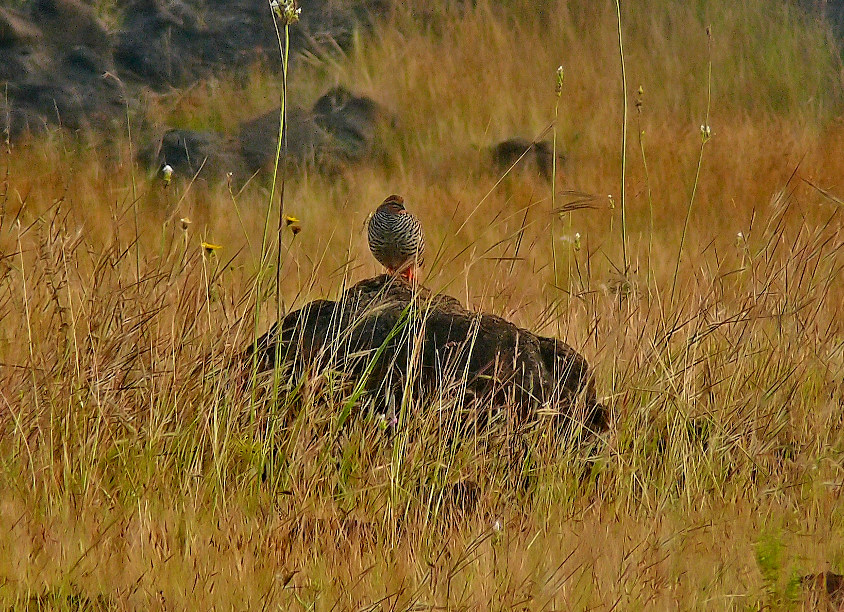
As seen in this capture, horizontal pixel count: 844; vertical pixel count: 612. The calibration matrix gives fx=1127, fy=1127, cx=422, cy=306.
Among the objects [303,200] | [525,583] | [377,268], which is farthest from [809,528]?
[303,200]

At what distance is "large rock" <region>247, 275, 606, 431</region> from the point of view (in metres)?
3.31

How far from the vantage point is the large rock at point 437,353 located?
130 inches

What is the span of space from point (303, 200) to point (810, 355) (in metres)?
4.07

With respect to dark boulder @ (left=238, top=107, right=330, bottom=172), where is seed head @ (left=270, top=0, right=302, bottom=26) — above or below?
above

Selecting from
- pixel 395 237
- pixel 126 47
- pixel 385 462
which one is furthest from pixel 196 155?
pixel 385 462

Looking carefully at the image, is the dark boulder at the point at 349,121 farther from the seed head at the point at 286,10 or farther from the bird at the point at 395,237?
the seed head at the point at 286,10

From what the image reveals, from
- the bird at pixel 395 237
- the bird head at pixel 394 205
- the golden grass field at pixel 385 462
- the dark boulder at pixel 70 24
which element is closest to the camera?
the golden grass field at pixel 385 462

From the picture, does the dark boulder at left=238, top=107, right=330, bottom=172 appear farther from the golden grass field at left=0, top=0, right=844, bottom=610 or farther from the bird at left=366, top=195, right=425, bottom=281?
the bird at left=366, top=195, right=425, bottom=281

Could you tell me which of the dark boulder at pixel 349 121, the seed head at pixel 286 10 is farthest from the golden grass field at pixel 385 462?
the dark boulder at pixel 349 121

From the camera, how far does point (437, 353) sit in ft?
10.7

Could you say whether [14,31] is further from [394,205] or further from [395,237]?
[395,237]

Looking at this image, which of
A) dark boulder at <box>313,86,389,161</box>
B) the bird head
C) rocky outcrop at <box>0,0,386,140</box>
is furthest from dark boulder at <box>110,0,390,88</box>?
the bird head

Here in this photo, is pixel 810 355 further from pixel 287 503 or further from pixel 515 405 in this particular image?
pixel 287 503

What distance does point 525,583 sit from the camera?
7.64 ft
